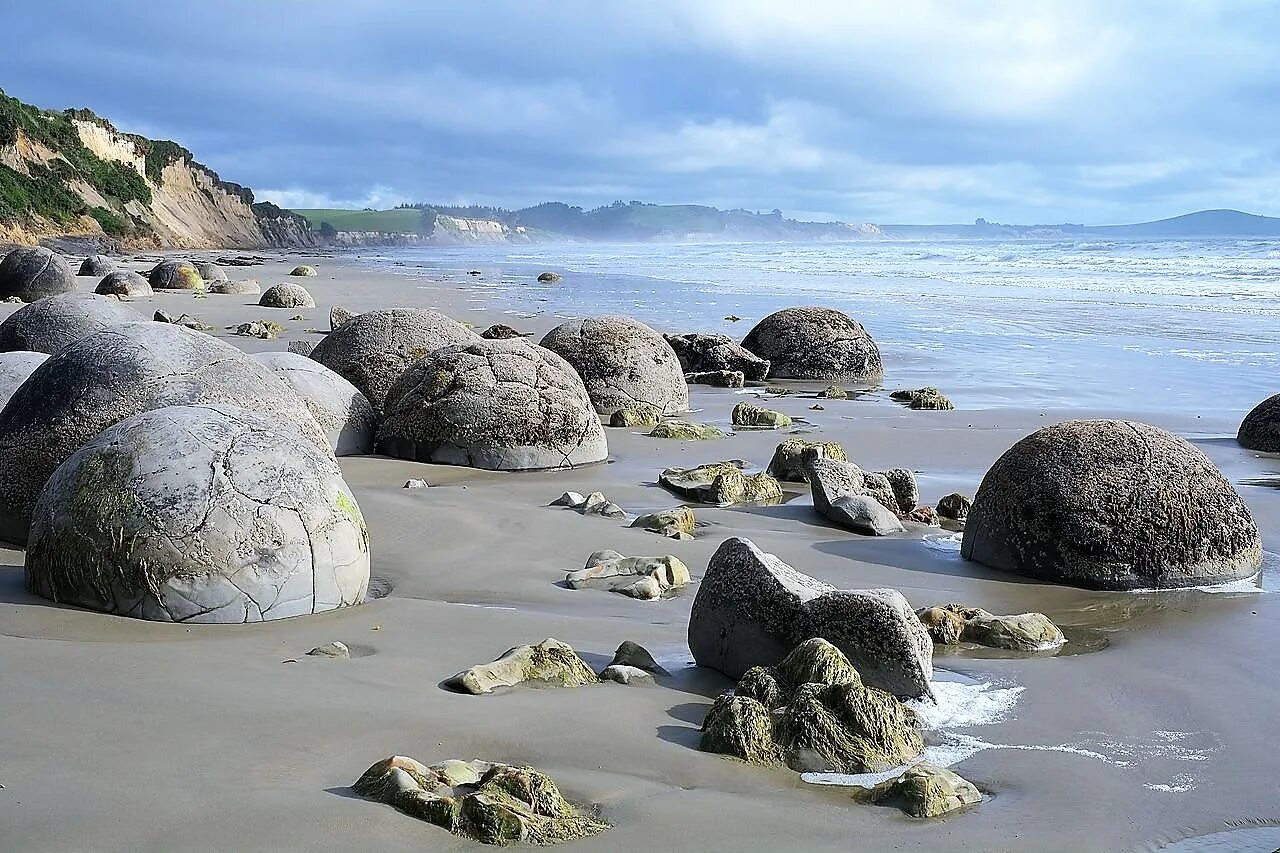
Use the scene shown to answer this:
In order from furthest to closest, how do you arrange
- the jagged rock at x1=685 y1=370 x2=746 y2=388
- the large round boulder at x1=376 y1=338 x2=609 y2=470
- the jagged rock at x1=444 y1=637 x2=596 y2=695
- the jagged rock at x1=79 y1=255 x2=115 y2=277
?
the jagged rock at x1=79 y1=255 x2=115 y2=277 < the jagged rock at x1=685 y1=370 x2=746 y2=388 < the large round boulder at x1=376 y1=338 x2=609 y2=470 < the jagged rock at x1=444 y1=637 x2=596 y2=695

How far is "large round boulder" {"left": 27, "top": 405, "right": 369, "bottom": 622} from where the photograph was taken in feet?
15.8

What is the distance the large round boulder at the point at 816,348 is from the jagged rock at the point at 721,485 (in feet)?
24.7

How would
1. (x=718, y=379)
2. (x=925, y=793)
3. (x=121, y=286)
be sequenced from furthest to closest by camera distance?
(x=121, y=286) < (x=718, y=379) < (x=925, y=793)

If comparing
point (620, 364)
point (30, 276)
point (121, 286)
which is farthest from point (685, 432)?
point (30, 276)

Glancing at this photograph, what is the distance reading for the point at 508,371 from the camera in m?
9.29

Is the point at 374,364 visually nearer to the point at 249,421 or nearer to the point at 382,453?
the point at 382,453

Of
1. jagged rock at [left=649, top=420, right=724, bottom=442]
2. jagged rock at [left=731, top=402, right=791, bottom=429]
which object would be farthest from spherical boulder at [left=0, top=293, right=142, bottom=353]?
jagged rock at [left=731, top=402, right=791, bottom=429]

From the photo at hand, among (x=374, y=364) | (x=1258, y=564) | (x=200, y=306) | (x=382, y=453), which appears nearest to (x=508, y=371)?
(x=382, y=453)

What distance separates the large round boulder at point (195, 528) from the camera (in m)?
4.80

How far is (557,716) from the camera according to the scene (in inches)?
156

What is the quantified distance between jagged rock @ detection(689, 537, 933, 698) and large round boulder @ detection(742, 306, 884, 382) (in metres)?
11.2

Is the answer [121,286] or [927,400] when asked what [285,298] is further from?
[927,400]

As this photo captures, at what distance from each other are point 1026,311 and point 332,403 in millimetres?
19946

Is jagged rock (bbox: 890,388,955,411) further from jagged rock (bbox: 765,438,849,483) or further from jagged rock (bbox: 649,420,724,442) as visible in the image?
jagged rock (bbox: 765,438,849,483)
